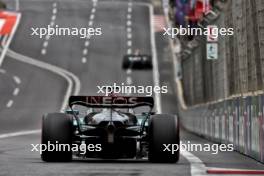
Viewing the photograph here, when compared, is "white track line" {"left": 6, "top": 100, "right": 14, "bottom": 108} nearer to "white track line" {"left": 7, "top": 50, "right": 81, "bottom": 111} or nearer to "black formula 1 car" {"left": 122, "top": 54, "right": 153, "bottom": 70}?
"white track line" {"left": 7, "top": 50, "right": 81, "bottom": 111}

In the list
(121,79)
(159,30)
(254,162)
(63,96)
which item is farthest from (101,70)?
(254,162)

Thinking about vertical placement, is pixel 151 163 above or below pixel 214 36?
below

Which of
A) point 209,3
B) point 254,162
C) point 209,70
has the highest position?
point 209,3

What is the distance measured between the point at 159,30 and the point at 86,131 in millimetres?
65944

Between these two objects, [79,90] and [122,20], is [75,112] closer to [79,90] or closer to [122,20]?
[79,90]

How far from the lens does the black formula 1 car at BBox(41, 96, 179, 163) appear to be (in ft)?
59.8

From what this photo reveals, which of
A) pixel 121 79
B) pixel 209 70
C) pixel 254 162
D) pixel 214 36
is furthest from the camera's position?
pixel 121 79

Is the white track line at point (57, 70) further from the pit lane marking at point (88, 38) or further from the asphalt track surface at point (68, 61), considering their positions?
the pit lane marking at point (88, 38)

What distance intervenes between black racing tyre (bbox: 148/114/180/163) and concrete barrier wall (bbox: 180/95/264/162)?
1989mm

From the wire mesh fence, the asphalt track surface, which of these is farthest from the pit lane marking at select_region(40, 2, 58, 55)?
the wire mesh fence

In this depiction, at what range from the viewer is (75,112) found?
63.2 ft

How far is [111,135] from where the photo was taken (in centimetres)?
1838

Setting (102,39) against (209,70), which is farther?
(102,39)

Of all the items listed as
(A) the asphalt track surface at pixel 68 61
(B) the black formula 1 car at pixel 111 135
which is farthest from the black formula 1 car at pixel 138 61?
(B) the black formula 1 car at pixel 111 135
